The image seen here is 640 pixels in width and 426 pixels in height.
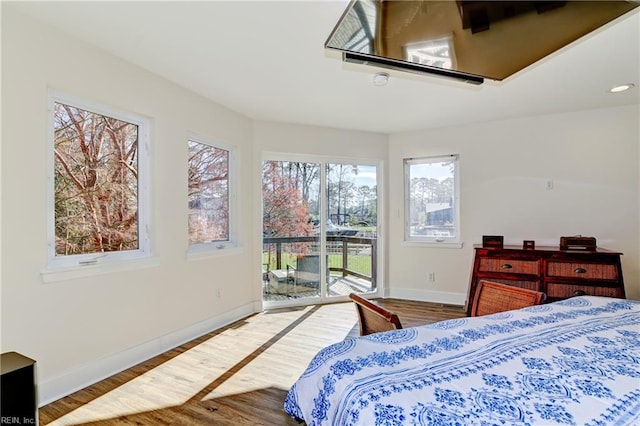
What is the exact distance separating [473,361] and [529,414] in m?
0.28

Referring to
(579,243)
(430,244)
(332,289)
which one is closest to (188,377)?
(332,289)

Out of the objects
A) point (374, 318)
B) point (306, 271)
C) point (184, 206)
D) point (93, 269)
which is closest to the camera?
point (374, 318)

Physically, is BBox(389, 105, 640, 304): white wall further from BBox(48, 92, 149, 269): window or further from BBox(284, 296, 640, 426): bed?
BBox(48, 92, 149, 269): window

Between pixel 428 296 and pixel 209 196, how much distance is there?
310 centimetres

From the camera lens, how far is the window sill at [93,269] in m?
2.16

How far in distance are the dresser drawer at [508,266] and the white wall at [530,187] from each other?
71 cm

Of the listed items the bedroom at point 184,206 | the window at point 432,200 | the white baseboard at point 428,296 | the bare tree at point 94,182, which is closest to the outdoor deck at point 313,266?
the bedroom at point 184,206

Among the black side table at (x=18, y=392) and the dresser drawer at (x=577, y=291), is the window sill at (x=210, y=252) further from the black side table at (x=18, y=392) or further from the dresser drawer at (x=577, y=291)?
the dresser drawer at (x=577, y=291)

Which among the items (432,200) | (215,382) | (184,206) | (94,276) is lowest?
(215,382)

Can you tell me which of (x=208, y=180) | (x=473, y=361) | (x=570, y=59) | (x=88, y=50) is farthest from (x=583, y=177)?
(x=88, y=50)

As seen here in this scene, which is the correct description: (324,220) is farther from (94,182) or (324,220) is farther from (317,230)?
(94,182)

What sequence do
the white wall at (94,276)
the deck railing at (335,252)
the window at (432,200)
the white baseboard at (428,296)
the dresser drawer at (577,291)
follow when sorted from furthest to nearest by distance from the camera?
the window at (432,200) < the white baseboard at (428,296) < the deck railing at (335,252) < the dresser drawer at (577,291) < the white wall at (94,276)

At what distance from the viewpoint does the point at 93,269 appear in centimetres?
242

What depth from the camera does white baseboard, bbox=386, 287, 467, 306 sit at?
4.47 meters
